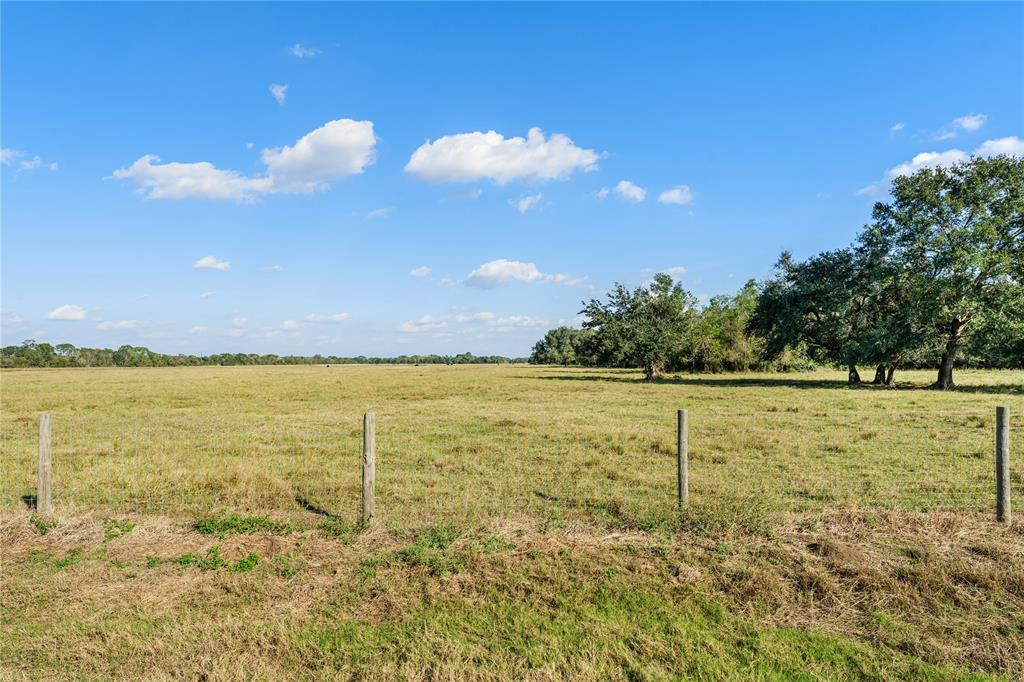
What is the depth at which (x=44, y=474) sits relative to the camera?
9.05 m

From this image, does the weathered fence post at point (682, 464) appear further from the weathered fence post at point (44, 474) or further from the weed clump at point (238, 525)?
the weathered fence post at point (44, 474)

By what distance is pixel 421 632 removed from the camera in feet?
17.4

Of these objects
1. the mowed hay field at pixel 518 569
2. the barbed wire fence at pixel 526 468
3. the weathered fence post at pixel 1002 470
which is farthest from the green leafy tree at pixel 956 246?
the weathered fence post at pixel 1002 470

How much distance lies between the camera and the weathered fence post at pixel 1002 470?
7.90 metres

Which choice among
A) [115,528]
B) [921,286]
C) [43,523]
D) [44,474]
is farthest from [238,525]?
[921,286]

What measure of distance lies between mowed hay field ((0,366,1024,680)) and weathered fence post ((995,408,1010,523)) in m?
0.25

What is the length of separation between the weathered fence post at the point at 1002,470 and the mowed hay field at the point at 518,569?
25 centimetres

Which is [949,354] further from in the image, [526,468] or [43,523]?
[43,523]

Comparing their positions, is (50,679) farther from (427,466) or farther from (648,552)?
(427,466)

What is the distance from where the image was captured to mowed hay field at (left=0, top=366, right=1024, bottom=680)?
493 centimetres

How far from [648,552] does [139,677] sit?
5421 millimetres

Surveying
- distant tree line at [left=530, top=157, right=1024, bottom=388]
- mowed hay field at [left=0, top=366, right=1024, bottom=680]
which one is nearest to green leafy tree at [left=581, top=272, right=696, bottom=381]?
distant tree line at [left=530, top=157, right=1024, bottom=388]

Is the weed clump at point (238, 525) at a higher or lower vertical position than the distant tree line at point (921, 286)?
lower

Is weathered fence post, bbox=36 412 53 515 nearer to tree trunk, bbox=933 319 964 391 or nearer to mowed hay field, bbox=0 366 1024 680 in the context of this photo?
mowed hay field, bbox=0 366 1024 680
